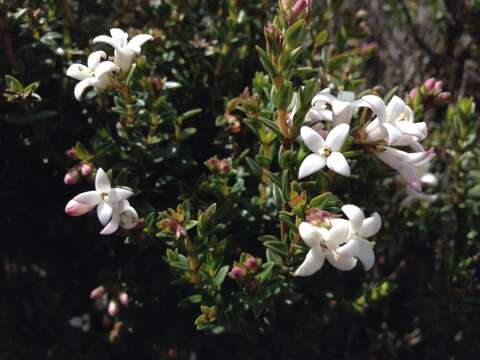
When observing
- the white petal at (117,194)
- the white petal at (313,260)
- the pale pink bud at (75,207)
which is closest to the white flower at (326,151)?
the white petal at (313,260)

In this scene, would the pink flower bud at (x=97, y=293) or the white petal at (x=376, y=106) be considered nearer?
the white petal at (x=376, y=106)

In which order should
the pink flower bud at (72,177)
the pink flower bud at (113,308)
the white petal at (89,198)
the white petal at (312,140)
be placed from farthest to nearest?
the pink flower bud at (113,308)
the pink flower bud at (72,177)
the white petal at (89,198)
the white petal at (312,140)

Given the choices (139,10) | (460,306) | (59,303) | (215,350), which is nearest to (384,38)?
(139,10)

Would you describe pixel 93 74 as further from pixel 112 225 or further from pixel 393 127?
pixel 393 127

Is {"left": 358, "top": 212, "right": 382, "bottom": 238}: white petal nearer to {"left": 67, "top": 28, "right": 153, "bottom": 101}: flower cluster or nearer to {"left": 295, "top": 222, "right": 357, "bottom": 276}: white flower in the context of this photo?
{"left": 295, "top": 222, "right": 357, "bottom": 276}: white flower

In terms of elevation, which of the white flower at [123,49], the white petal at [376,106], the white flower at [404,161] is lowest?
the white flower at [404,161]

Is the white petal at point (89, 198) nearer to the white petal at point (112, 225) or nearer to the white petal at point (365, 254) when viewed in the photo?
the white petal at point (112, 225)

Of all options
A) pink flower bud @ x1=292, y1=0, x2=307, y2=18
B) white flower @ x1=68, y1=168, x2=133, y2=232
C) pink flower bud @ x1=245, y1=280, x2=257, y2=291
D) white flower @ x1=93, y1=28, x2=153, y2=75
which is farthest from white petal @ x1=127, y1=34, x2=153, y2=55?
pink flower bud @ x1=245, y1=280, x2=257, y2=291

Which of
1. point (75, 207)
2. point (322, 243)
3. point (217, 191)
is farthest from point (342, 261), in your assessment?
point (75, 207)
